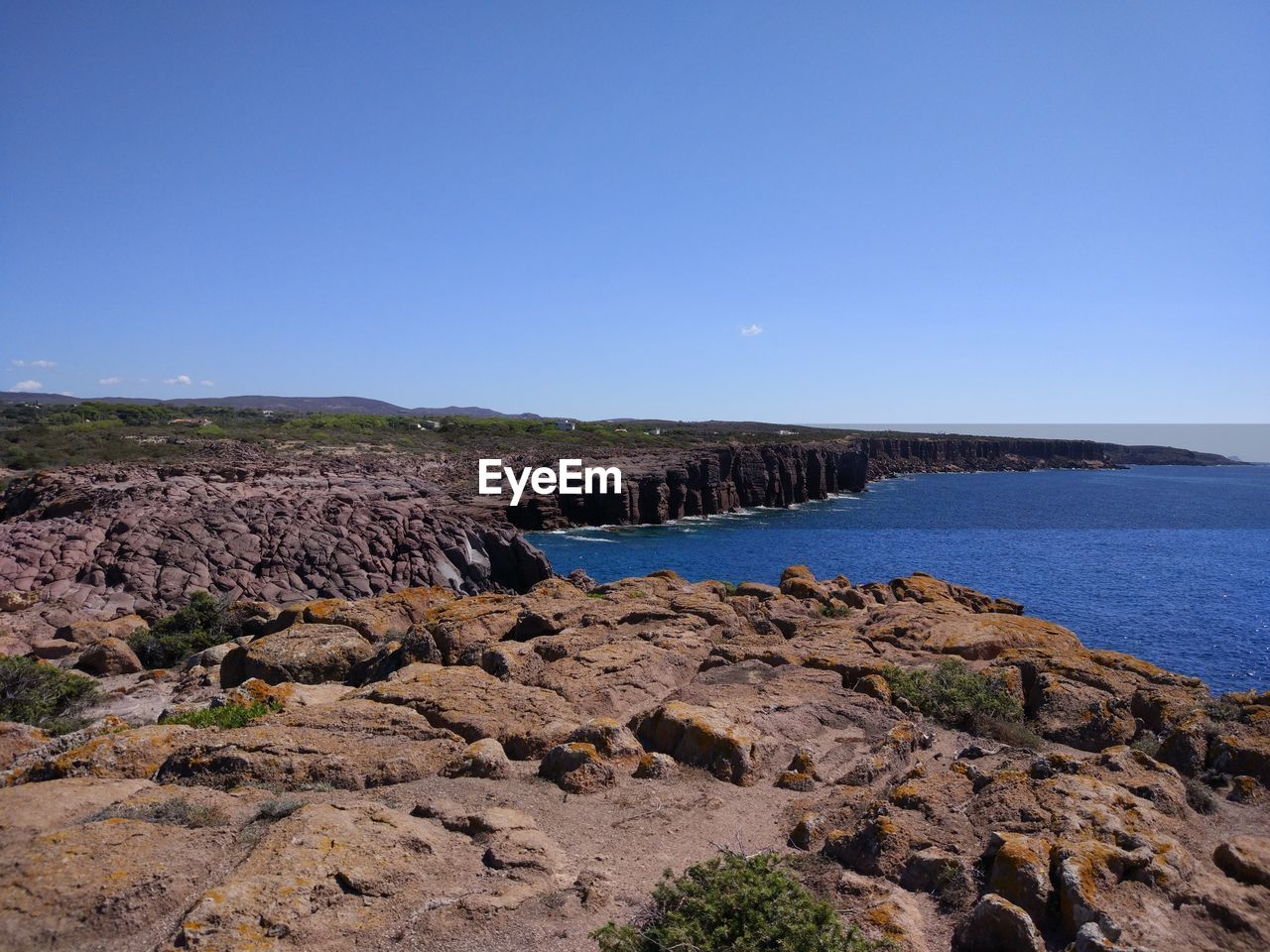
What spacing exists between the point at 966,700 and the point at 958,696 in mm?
183

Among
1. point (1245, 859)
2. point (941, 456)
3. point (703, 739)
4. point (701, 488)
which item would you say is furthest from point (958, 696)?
point (941, 456)

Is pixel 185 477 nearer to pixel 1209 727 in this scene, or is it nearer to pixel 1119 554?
pixel 1209 727

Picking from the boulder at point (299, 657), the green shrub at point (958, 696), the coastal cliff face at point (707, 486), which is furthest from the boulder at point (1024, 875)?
the coastal cliff face at point (707, 486)

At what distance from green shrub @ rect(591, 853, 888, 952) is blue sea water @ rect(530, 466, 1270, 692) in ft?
95.5

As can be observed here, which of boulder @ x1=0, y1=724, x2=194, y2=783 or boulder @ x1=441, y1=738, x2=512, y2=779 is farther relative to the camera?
boulder @ x1=441, y1=738, x2=512, y2=779

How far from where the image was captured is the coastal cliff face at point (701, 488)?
255 feet

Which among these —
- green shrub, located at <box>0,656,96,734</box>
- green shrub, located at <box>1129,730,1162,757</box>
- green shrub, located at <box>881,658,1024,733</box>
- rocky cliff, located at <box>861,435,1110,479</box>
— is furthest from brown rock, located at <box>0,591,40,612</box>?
rocky cliff, located at <box>861,435,1110,479</box>

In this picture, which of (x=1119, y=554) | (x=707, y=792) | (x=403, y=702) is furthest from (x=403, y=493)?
(x=1119, y=554)

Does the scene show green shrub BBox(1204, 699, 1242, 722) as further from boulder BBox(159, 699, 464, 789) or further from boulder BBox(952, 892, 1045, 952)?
boulder BBox(159, 699, 464, 789)

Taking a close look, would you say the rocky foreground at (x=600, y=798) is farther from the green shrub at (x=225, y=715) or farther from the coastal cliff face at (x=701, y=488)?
the coastal cliff face at (x=701, y=488)

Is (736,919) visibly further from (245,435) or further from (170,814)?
(245,435)

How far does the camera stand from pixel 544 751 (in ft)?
39.3

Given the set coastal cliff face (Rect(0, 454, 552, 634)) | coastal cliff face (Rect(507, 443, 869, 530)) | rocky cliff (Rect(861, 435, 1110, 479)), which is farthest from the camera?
rocky cliff (Rect(861, 435, 1110, 479))

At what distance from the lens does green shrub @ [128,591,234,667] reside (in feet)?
67.9
